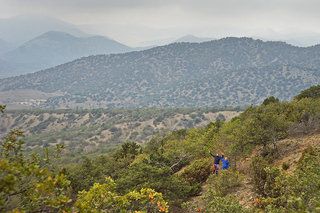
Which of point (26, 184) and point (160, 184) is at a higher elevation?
point (26, 184)

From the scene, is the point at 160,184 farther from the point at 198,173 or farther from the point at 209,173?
the point at 209,173

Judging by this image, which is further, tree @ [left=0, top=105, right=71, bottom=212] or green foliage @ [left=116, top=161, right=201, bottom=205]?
green foliage @ [left=116, top=161, right=201, bottom=205]

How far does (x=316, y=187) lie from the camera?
532 centimetres

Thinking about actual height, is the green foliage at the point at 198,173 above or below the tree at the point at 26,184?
below

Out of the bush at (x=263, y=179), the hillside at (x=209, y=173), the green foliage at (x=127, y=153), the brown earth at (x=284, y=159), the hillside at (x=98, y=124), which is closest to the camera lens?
the hillside at (x=209, y=173)

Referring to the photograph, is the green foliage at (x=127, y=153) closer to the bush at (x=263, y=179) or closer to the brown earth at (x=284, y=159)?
the brown earth at (x=284, y=159)

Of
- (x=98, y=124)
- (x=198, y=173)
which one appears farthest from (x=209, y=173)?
(x=98, y=124)

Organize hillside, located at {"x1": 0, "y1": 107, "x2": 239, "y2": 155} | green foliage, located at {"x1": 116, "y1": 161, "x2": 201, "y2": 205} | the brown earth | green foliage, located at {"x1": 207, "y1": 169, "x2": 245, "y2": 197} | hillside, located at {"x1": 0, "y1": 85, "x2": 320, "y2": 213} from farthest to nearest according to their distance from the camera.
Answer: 1. hillside, located at {"x1": 0, "y1": 107, "x2": 239, "y2": 155}
2. green foliage, located at {"x1": 116, "y1": 161, "x2": 201, "y2": 205}
3. green foliage, located at {"x1": 207, "y1": 169, "x2": 245, "y2": 197}
4. the brown earth
5. hillside, located at {"x1": 0, "y1": 85, "x2": 320, "y2": 213}

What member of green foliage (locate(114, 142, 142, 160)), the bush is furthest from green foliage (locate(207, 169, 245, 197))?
green foliage (locate(114, 142, 142, 160))

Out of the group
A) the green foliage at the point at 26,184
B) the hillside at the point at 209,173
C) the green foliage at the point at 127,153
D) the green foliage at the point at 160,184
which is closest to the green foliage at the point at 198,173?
the hillside at the point at 209,173

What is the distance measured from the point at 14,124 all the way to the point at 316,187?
145557mm

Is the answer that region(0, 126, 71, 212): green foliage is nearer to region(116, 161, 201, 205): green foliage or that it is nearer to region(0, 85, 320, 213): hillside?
region(0, 85, 320, 213): hillside

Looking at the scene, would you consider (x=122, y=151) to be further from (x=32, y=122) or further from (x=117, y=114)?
(x=32, y=122)

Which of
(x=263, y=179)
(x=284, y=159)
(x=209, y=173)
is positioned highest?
(x=263, y=179)
